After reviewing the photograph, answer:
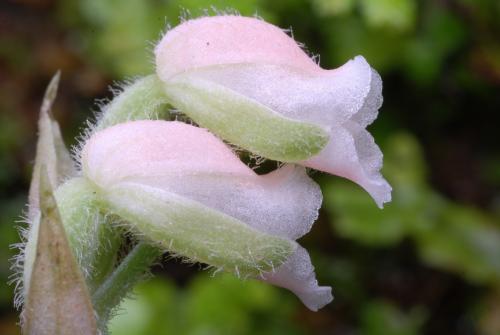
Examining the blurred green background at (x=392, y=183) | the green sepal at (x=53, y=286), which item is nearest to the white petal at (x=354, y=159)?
the green sepal at (x=53, y=286)

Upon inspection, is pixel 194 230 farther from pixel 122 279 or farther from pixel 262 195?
pixel 122 279

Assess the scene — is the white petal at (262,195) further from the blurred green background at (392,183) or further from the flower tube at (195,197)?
the blurred green background at (392,183)

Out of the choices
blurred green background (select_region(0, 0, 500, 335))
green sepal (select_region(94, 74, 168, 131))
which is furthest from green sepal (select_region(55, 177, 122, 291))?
Result: blurred green background (select_region(0, 0, 500, 335))

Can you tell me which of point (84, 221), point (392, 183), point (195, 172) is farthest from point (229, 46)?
point (392, 183)

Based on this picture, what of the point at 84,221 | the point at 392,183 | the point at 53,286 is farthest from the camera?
the point at 392,183

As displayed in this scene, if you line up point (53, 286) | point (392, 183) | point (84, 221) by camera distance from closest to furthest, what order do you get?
point (53, 286)
point (84, 221)
point (392, 183)

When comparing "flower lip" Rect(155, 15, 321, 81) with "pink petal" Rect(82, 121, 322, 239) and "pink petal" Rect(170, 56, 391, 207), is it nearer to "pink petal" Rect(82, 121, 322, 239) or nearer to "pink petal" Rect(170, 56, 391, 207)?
"pink petal" Rect(170, 56, 391, 207)
